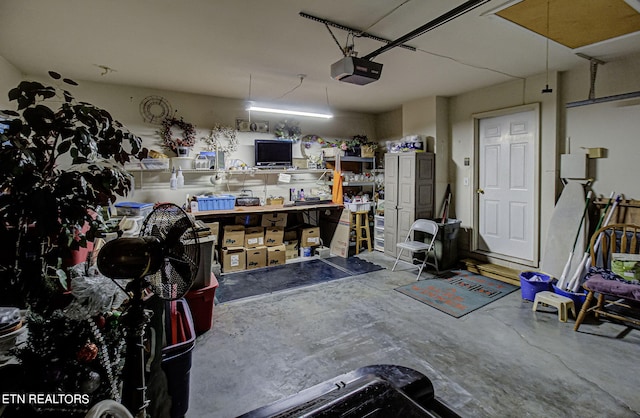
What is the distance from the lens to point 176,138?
16.7 feet

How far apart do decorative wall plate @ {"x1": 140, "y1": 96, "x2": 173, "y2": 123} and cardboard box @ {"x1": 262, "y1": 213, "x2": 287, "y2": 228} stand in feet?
7.12

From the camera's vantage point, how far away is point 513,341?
2982 millimetres

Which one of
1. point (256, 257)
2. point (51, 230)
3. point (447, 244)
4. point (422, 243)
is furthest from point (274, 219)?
point (51, 230)

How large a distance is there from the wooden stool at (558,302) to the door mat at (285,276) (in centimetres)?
219

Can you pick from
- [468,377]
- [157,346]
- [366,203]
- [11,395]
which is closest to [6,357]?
[11,395]

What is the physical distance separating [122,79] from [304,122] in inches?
119

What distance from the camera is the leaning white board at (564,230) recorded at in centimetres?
400

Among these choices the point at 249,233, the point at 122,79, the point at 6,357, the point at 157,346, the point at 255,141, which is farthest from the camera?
the point at 255,141

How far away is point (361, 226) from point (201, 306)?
370 centimetres

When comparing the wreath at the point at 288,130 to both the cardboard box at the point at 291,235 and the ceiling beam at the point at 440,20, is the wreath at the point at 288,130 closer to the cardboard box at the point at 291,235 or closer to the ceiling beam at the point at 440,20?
the cardboard box at the point at 291,235

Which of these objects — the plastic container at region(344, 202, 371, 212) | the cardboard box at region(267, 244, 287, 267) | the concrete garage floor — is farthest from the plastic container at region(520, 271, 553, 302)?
the cardboard box at region(267, 244, 287, 267)

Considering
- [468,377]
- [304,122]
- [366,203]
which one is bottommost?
[468,377]

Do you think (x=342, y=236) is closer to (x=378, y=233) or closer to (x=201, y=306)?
(x=378, y=233)

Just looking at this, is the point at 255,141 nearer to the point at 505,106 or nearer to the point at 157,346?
the point at 505,106
